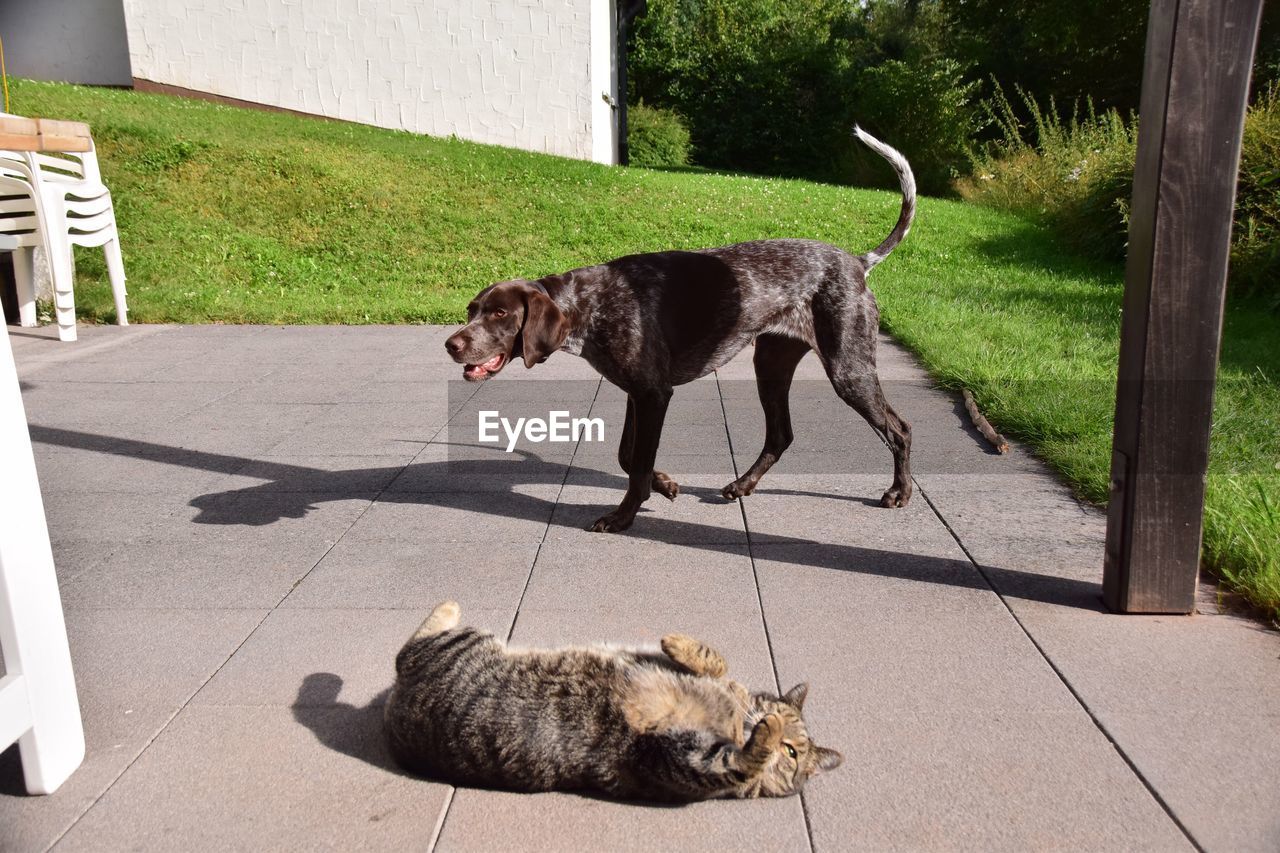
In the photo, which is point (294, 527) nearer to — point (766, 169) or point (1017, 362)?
point (1017, 362)

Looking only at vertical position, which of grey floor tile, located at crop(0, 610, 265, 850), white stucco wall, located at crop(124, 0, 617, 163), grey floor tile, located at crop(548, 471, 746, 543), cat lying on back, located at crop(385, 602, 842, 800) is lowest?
grey floor tile, located at crop(548, 471, 746, 543)

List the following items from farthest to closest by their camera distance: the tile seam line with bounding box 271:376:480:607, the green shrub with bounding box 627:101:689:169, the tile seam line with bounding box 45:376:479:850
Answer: the green shrub with bounding box 627:101:689:169 → the tile seam line with bounding box 271:376:480:607 → the tile seam line with bounding box 45:376:479:850

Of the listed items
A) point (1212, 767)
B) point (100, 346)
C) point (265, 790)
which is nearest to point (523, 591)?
point (265, 790)

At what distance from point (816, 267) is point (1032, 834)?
300 cm

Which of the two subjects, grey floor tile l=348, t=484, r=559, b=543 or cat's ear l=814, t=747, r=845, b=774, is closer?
cat's ear l=814, t=747, r=845, b=774

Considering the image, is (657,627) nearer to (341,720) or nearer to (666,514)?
(341,720)

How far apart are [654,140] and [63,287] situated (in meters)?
22.6

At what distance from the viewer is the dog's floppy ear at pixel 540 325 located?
14.1ft

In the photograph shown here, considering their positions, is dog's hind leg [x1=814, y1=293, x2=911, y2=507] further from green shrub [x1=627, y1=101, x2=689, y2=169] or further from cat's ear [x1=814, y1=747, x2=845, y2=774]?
green shrub [x1=627, y1=101, x2=689, y2=169]

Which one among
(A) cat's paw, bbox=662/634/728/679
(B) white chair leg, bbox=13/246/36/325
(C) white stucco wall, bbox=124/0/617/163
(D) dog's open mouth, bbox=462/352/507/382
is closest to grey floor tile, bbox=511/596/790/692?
(A) cat's paw, bbox=662/634/728/679

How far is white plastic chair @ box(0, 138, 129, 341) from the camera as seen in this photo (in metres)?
8.33

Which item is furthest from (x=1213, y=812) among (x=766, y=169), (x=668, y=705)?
(x=766, y=169)

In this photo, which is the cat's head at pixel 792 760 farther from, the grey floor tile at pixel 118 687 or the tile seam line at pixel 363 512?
the tile seam line at pixel 363 512

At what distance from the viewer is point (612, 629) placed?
343 centimetres
